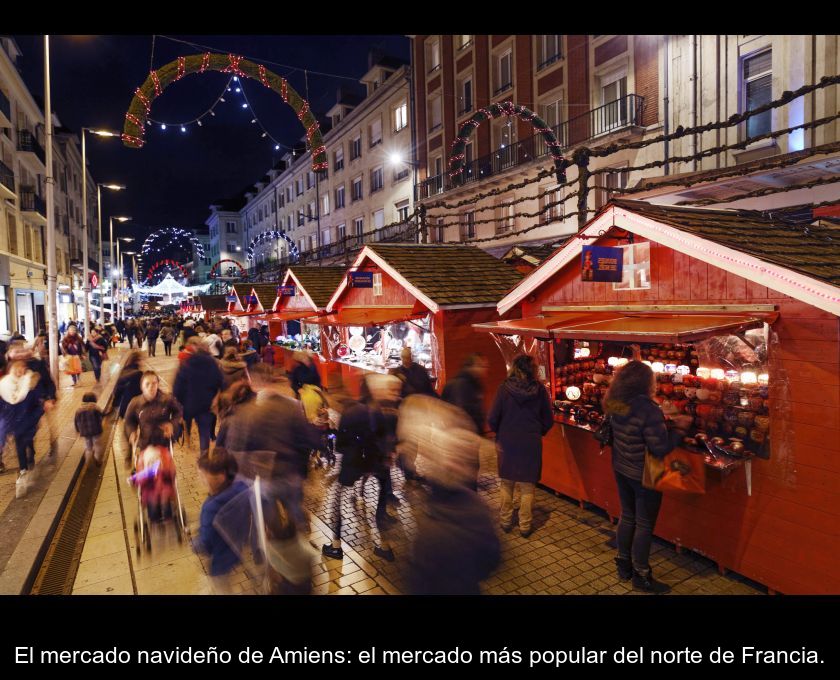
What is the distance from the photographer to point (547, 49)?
68.3ft

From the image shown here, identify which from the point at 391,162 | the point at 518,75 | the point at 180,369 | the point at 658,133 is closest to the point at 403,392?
the point at 180,369

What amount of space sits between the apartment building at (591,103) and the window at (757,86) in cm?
3

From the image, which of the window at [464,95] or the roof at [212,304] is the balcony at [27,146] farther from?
the window at [464,95]

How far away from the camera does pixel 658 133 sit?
16594 mm

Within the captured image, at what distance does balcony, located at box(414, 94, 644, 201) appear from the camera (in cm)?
1733

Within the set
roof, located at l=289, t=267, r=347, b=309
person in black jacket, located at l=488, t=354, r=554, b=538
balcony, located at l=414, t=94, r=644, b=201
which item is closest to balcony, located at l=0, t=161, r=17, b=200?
roof, located at l=289, t=267, r=347, b=309

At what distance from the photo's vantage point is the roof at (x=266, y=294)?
21922 millimetres

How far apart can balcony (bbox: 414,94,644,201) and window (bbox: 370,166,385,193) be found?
7.91 meters

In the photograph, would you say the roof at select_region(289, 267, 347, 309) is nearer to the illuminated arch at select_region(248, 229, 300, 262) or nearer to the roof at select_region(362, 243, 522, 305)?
the roof at select_region(362, 243, 522, 305)

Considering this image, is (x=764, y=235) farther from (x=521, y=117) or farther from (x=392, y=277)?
(x=521, y=117)

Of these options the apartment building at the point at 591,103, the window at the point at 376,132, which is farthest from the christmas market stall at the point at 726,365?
the window at the point at 376,132

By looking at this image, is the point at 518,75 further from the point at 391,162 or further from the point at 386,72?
the point at 386,72

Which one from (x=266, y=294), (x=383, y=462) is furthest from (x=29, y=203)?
(x=383, y=462)

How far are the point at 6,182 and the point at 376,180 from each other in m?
→ 18.8
